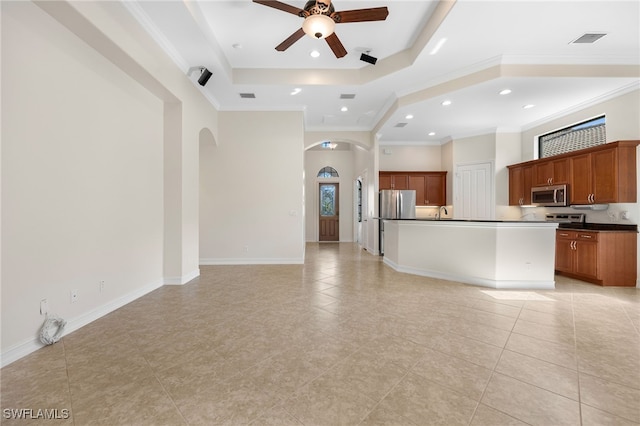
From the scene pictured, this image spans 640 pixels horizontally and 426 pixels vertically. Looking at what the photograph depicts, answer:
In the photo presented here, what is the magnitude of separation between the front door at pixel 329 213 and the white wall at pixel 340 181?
0.19 metres

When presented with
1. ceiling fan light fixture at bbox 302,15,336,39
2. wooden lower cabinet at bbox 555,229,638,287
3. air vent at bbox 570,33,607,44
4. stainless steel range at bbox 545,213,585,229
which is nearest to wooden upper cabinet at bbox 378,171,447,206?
stainless steel range at bbox 545,213,585,229

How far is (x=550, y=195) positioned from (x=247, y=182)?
6264mm

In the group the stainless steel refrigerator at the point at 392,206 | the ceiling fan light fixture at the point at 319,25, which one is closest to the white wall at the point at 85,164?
the ceiling fan light fixture at the point at 319,25

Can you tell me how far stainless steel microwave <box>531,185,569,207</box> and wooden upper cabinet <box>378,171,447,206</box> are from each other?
220cm

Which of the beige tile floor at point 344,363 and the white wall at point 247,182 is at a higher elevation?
the white wall at point 247,182

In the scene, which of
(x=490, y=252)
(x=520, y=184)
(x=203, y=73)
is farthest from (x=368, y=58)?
(x=520, y=184)

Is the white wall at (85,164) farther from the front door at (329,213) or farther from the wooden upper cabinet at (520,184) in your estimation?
the wooden upper cabinet at (520,184)

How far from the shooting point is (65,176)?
2465mm

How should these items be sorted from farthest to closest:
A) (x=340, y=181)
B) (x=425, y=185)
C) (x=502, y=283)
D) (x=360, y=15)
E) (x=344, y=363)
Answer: (x=340, y=181), (x=425, y=185), (x=502, y=283), (x=360, y=15), (x=344, y=363)

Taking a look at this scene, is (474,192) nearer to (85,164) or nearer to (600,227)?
(600,227)

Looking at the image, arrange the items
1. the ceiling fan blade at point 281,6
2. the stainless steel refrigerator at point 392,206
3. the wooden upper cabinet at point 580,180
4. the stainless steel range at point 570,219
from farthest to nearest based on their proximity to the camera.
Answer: the stainless steel refrigerator at point 392,206, the stainless steel range at point 570,219, the wooden upper cabinet at point 580,180, the ceiling fan blade at point 281,6

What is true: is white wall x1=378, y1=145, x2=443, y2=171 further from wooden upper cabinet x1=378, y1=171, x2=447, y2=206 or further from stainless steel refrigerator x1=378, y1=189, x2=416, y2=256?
stainless steel refrigerator x1=378, y1=189, x2=416, y2=256

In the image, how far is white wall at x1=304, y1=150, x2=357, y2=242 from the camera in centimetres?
995

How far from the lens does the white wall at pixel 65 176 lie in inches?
80.4
